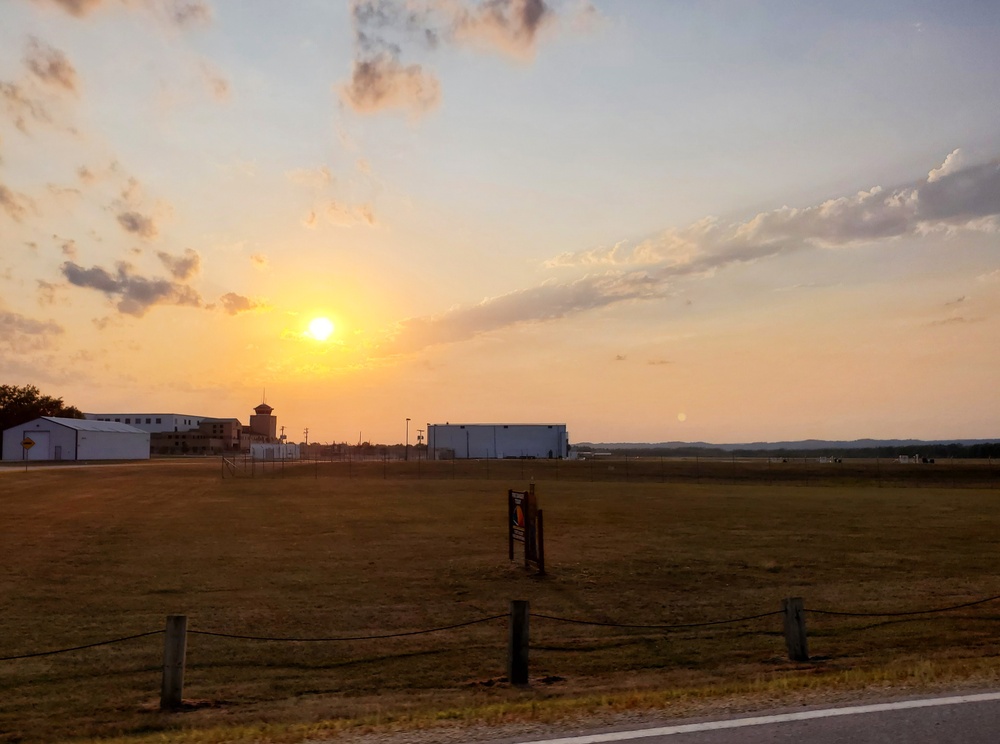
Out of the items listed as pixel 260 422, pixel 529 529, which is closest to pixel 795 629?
pixel 529 529

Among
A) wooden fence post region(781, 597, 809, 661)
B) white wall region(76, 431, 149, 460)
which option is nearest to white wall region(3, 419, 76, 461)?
white wall region(76, 431, 149, 460)

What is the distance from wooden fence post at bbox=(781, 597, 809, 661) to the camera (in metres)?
11.4

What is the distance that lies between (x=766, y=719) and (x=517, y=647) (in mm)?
4028

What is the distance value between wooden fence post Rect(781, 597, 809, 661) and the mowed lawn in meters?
0.31

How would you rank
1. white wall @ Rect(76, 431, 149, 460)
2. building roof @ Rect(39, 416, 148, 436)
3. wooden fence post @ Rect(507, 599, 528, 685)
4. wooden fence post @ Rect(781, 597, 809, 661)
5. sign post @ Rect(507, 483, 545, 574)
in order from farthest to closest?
white wall @ Rect(76, 431, 149, 460) → building roof @ Rect(39, 416, 148, 436) → sign post @ Rect(507, 483, 545, 574) → wooden fence post @ Rect(781, 597, 809, 661) → wooden fence post @ Rect(507, 599, 528, 685)

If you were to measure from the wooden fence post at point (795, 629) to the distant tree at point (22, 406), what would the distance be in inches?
5159

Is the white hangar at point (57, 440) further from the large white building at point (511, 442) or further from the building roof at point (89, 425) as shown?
the large white building at point (511, 442)

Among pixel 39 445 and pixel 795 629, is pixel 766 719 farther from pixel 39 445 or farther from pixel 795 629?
pixel 39 445

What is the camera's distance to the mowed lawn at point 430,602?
10797mm

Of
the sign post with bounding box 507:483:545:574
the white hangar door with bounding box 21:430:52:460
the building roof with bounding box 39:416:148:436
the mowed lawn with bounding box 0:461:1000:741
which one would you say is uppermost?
the building roof with bounding box 39:416:148:436

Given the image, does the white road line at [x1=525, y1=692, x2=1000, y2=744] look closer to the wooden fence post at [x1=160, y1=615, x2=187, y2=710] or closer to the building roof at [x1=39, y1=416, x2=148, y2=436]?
the wooden fence post at [x1=160, y1=615, x2=187, y2=710]

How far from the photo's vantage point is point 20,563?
799 inches

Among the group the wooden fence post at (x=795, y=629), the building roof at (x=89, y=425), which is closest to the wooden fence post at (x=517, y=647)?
the wooden fence post at (x=795, y=629)

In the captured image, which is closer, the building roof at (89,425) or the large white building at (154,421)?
the building roof at (89,425)
